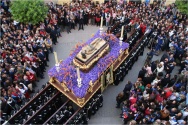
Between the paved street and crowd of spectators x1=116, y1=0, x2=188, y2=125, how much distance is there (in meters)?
0.51

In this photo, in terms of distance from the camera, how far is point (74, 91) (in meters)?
10.0

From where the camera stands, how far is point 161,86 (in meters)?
11.2

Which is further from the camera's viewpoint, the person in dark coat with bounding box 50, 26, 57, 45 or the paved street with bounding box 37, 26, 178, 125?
the person in dark coat with bounding box 50, 26, 57, 45

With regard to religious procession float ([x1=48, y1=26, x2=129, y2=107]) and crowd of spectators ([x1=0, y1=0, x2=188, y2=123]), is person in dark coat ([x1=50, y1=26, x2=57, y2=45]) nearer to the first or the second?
crowd of spectators ([x1=0, y1=0, x2=188, y2=123])

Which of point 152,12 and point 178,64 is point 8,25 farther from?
point 178,64

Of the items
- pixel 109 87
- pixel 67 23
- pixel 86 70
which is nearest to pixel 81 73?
pixel 86 70

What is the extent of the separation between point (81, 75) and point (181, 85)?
15.5 feet

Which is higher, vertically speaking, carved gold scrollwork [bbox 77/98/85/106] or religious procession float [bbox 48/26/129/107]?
religious procession float [bbox 48/26/129/107]

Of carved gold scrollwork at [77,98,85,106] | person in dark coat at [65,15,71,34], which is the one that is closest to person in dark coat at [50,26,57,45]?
person in dark coat at [65,15,71,34]

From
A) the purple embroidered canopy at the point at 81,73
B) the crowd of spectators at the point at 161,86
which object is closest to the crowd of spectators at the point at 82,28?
the crowd of spectators at the point at 161,86

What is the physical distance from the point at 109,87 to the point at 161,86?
2.78 m

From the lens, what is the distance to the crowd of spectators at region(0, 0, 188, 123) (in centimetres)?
1043

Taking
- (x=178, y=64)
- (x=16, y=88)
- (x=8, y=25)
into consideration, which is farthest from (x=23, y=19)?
(x=178, y=64)

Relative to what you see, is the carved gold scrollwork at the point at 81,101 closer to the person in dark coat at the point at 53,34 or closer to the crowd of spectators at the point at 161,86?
the crowd of spectators at the point at 161,86
